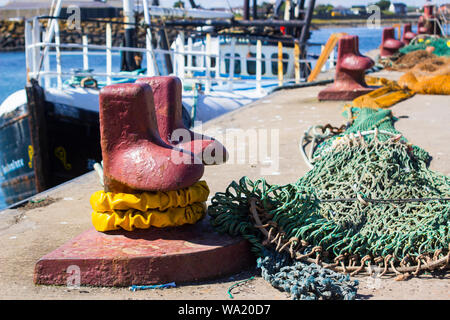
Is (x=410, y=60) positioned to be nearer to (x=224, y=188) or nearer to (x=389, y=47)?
(x=389, y=47)

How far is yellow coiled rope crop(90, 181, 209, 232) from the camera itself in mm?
2988

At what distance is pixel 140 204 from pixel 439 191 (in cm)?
202

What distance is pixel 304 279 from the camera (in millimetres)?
2703

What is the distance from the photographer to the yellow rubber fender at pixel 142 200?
298 centimetres

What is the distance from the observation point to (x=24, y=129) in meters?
10.5

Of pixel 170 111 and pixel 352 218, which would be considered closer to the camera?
pixel 352 218

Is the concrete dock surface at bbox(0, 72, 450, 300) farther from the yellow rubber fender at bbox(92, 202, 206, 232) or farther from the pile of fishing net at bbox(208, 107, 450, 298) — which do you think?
the yellow rubber fender at bbox(92, 202, 206, 232)

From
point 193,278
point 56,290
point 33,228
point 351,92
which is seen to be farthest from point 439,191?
point 351,92

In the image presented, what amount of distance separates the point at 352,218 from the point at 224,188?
1.54 m

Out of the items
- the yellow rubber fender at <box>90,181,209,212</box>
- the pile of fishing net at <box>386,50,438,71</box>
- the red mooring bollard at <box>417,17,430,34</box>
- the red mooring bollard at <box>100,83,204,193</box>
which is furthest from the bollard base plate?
the red mooring bollard at <box>417,17,430,34</box>

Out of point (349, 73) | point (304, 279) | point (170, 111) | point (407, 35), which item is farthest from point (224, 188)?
point (407, 35)

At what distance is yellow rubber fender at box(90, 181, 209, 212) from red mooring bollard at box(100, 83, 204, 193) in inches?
1.9

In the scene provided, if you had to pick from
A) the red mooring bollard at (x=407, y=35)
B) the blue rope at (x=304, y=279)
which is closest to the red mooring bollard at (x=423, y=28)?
the red mooring bollard at (x=407, y=35)

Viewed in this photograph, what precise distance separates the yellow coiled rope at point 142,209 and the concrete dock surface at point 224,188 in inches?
14.7
